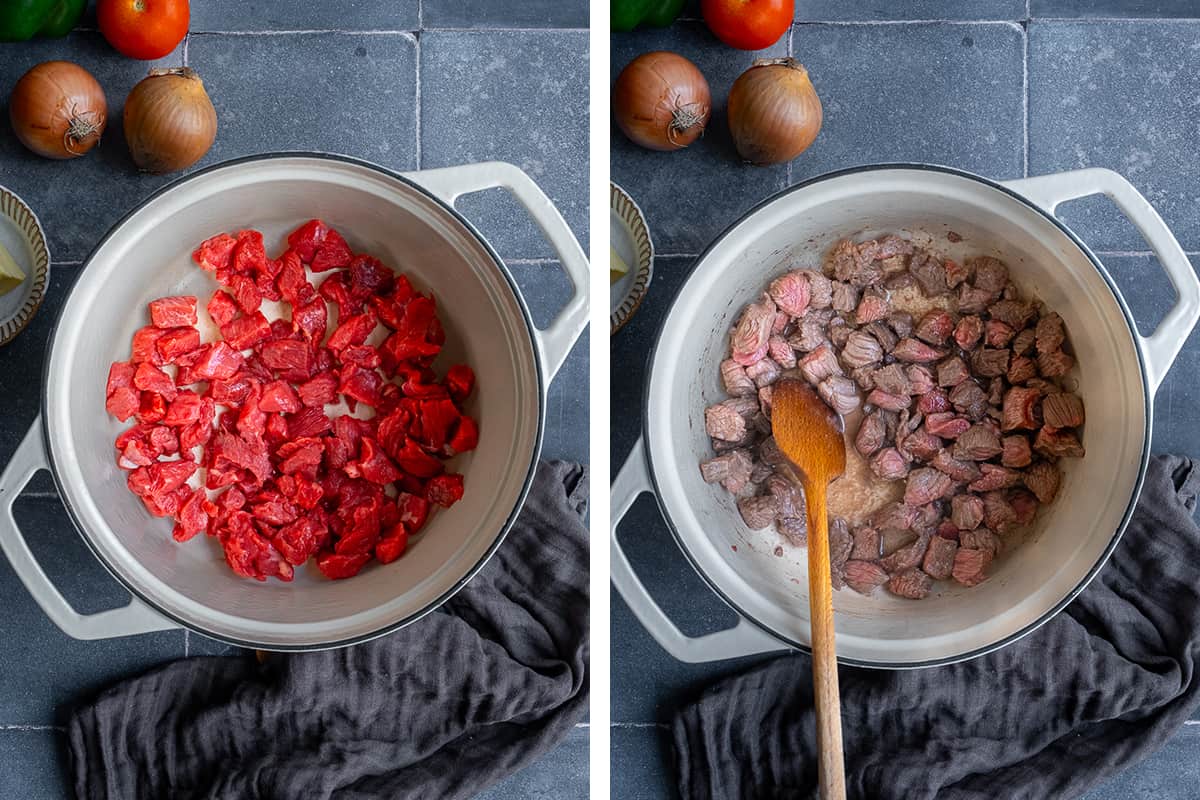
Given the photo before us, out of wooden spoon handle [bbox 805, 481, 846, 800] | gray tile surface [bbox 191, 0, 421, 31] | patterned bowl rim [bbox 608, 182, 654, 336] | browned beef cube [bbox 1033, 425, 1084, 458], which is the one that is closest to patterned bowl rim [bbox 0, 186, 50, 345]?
gray tile surface [bbox 191, 0, 421, 31]

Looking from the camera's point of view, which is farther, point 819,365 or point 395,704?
point 395,704

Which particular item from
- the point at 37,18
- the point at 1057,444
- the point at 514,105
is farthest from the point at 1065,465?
the point at 37,18

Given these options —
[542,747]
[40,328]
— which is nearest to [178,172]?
[40,328]

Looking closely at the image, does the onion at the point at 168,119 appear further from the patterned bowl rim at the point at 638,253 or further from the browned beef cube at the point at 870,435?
the browned beef cube at the point at 870,435

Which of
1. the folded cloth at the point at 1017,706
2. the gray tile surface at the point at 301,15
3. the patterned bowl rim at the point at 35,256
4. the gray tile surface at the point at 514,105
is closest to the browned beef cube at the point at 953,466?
the folded cloth at the point at 1017,706

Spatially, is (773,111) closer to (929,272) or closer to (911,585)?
(929,272)

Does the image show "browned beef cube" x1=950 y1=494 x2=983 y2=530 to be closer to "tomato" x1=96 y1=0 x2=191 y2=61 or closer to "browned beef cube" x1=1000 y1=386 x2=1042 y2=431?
"browned beef cube" x1=1000 y1=386 x2=1042 y2=431

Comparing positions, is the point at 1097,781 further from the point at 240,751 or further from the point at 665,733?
the point at 240,751
